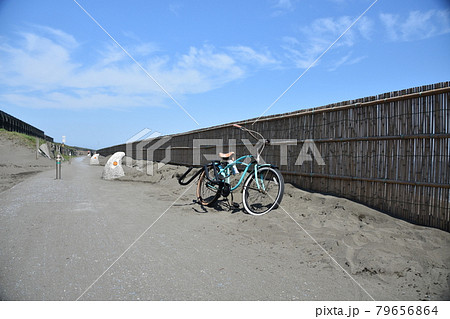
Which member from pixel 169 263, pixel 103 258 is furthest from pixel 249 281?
pixel 103 258

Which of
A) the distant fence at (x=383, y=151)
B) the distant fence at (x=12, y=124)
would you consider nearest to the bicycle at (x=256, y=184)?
the distant fence at (x=383, y=151)

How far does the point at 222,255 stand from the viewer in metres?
3.62

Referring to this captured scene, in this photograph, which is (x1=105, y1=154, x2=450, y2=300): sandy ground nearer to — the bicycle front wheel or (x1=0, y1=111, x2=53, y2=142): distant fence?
the bicycle front wheel

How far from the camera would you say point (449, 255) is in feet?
11.0

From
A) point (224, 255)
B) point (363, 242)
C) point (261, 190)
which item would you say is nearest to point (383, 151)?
point (363, 242)

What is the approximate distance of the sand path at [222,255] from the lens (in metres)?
2.66

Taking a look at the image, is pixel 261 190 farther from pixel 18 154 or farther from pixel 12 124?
pixel 12 124

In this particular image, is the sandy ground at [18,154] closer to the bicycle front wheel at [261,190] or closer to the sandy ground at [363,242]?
the bicycle front wheel at [261,190]

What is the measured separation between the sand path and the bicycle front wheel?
1.04 ft

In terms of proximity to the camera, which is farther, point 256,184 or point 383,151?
point 256,184

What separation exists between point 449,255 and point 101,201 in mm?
6662

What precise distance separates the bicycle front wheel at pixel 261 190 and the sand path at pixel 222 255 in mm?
316

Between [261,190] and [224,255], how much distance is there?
2.41 meters

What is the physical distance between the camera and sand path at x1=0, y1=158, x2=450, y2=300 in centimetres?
266
